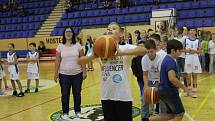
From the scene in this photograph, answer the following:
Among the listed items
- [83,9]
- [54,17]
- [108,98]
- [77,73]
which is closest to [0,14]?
[54,17]

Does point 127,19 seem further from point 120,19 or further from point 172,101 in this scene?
point 172,101

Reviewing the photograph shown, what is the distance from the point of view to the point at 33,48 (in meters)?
9.45

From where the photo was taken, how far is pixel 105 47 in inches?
135

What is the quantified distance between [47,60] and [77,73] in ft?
51.0

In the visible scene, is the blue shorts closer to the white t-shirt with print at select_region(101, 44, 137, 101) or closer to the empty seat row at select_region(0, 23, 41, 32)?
the white t-shirt with print at select_region(101, 44, 137, 101)

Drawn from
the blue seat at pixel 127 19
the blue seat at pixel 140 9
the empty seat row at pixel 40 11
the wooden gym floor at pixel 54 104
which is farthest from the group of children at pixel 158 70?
the empty seat row at pixel 40 11

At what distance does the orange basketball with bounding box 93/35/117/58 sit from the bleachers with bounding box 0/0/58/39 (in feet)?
69.5

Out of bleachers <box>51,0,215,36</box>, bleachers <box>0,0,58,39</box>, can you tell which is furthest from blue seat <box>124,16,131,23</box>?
bleachers <box>0,0,58,39</box>

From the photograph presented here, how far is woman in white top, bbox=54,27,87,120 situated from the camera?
600 cm

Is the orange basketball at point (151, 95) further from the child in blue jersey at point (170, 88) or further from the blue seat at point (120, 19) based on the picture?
the blue seat at point (120, 19)

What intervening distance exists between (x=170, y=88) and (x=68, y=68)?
2150 mm

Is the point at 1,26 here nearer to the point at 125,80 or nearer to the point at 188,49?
the point at 188,49

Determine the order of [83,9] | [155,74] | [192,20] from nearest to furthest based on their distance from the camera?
[155,74], [192,20], [83,9]

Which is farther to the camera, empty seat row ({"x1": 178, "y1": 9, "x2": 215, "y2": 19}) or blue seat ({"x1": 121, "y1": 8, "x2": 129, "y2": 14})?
blue seat ({"x1": 121, "y1": 8, "x2": 129, "y2": 14})
